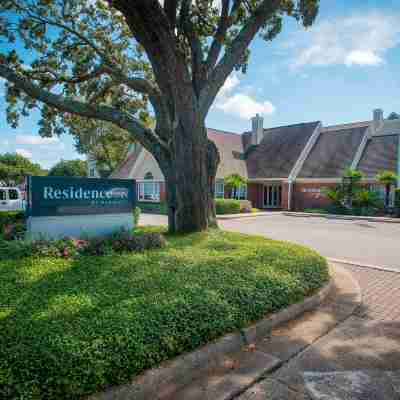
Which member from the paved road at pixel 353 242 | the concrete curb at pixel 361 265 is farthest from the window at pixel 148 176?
the concrete curb at pixel 361 265

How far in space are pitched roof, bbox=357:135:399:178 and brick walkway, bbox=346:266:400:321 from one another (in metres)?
18.8

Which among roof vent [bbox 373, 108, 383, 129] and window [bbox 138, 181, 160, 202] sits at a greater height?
roof vent [bbox 373, 108, 383, 129]

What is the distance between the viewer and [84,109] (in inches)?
326

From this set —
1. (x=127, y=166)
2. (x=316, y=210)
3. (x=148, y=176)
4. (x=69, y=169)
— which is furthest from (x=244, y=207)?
(x=69, y=169)

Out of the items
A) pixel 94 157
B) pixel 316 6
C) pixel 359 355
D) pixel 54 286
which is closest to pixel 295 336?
pixel 359 355

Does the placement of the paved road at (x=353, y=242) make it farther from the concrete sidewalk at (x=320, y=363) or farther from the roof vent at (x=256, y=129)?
the roof vent at (x=256, y=129)

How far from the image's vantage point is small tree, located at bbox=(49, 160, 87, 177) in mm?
60344

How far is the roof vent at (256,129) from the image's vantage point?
103ft

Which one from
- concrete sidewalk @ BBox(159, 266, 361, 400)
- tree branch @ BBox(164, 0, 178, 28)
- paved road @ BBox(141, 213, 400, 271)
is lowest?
concrete sidewalk @ BBox(159, 266, 361, 400)

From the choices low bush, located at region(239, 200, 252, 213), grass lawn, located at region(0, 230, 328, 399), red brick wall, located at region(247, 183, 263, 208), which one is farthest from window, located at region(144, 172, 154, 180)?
grass lawn, located at region(0, 230, 328, 399)

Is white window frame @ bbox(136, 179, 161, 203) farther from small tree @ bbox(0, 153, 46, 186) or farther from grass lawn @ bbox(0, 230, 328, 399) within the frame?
small tree @ bbox(0, 153, 46, 186)

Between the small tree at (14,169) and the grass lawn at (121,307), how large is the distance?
4647 cm

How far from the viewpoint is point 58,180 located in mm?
5996

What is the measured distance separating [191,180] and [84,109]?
3556 mm
